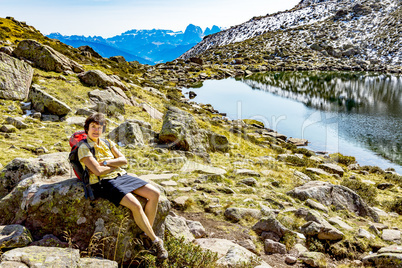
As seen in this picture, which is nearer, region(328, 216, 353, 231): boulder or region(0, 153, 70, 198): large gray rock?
region(0, 153, 70, 198): large gray rock

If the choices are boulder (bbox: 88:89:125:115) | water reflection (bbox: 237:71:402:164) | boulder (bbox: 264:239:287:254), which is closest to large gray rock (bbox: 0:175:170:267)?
boulder (bbox: 264:239:287:254)

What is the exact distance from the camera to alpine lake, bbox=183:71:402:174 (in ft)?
92.3

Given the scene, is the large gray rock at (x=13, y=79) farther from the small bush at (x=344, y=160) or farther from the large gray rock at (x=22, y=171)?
the small bush at (x=344, y=160)

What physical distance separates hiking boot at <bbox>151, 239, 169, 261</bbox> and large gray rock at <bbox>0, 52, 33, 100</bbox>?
568 inches

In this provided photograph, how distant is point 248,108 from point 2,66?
117ft

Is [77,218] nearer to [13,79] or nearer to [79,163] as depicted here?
[79,163]

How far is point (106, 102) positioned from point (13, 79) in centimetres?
566

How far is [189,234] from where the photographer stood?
271 inches

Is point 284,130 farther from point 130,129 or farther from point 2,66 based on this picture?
point 2,66

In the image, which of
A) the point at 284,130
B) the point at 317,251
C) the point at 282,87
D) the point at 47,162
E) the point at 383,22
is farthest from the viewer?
the point at 383,22

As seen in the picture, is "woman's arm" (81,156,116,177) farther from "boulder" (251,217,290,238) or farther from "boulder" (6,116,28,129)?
"boulder" (6,116,28,129)

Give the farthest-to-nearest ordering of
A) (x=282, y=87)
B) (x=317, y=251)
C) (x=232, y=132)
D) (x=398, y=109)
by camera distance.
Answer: (x=282, y=87) < (x=398, y=109) < (x=232, y=132) < (x=317, y=251)

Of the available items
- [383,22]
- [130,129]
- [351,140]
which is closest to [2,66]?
[130,129]

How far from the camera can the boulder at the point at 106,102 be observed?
1835 centimetres
